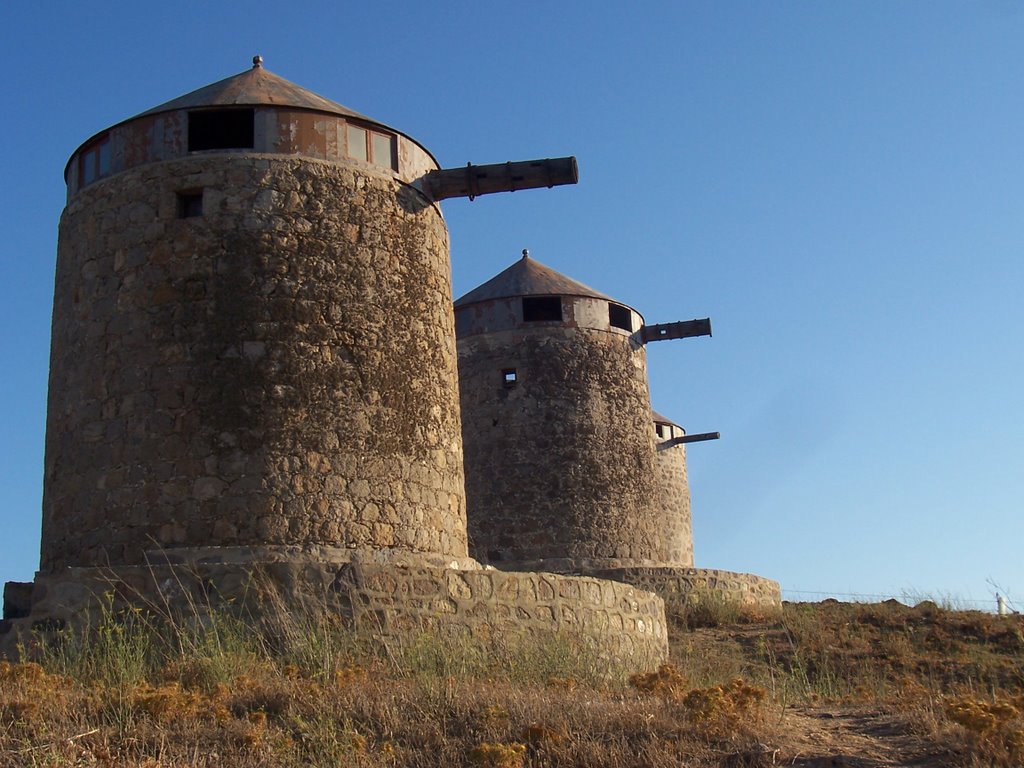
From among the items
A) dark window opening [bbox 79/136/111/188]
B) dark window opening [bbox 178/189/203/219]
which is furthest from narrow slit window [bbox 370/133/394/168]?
dark window opening [bbox 79/136/111/188]

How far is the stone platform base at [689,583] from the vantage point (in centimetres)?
1627

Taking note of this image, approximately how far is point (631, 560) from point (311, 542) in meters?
8.74

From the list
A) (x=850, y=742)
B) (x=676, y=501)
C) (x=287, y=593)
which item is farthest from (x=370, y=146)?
(x=676, y=501)

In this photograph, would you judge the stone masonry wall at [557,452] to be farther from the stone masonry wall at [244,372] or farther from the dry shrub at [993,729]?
the dry shrub at [993,729]

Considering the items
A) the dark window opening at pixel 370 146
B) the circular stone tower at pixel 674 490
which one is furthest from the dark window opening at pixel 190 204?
the circular stone tower at pixel 674 490

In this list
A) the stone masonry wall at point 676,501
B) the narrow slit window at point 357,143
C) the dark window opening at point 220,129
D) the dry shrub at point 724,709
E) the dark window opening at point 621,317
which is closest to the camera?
the dry shrub at point 724,709

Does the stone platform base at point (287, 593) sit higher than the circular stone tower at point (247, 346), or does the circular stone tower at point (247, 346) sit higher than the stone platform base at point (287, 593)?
the circular stone tower at point (247, 346)

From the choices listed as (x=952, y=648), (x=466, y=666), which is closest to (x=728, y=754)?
(x=466, y=666)

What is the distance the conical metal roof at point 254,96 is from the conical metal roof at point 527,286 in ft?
26.0

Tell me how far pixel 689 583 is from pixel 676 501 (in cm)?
915

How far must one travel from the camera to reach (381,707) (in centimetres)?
621

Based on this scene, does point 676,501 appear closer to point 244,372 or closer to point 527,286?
point 527,286

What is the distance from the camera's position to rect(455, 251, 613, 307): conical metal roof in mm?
18594

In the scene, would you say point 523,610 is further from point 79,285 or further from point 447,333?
point 79,285
